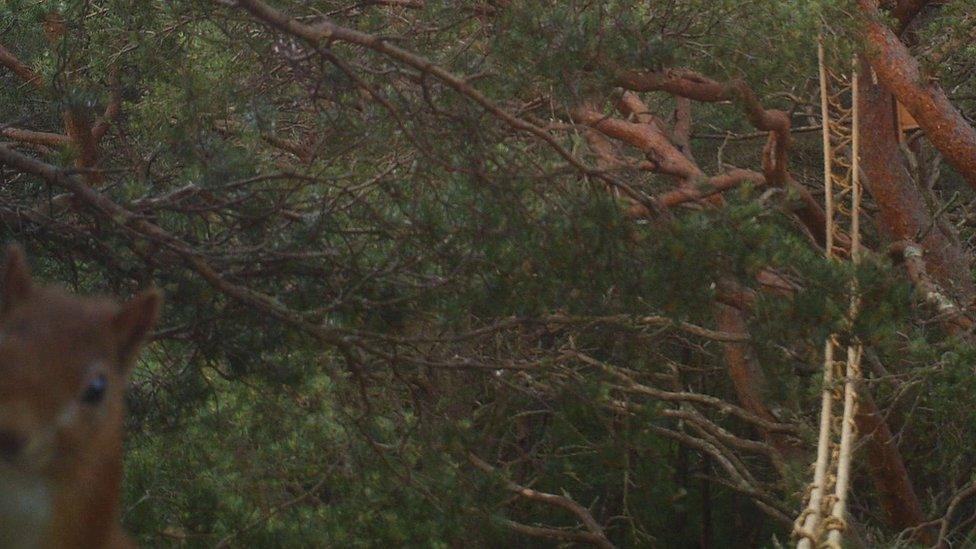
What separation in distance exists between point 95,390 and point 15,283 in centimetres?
19

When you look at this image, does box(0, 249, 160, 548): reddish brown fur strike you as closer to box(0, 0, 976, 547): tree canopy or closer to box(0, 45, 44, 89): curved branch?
box(0, 0, 976, 547): tree canopy

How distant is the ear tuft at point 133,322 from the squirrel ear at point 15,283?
86 mm

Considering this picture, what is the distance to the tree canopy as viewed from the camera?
360 cm

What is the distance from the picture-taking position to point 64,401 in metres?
1.08

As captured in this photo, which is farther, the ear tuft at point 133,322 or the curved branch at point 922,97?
the curved branch at point 922,97

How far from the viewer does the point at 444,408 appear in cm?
430

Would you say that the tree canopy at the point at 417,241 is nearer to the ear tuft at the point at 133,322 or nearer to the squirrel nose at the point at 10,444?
the ear tuft at the point at 133,322

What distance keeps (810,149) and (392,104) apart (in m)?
6.73

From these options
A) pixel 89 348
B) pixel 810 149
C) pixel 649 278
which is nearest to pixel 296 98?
pixel 649 278

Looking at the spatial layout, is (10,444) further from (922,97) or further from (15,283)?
(922,97)

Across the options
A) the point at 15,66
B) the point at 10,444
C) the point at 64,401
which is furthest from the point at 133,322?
the point at 15,66

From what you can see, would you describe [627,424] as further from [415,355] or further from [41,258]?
[41,258]

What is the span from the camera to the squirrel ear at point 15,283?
122 centimetres

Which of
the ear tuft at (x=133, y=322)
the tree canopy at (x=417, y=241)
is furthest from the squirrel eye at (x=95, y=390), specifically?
the tree canopy at (x=417, y=241)
